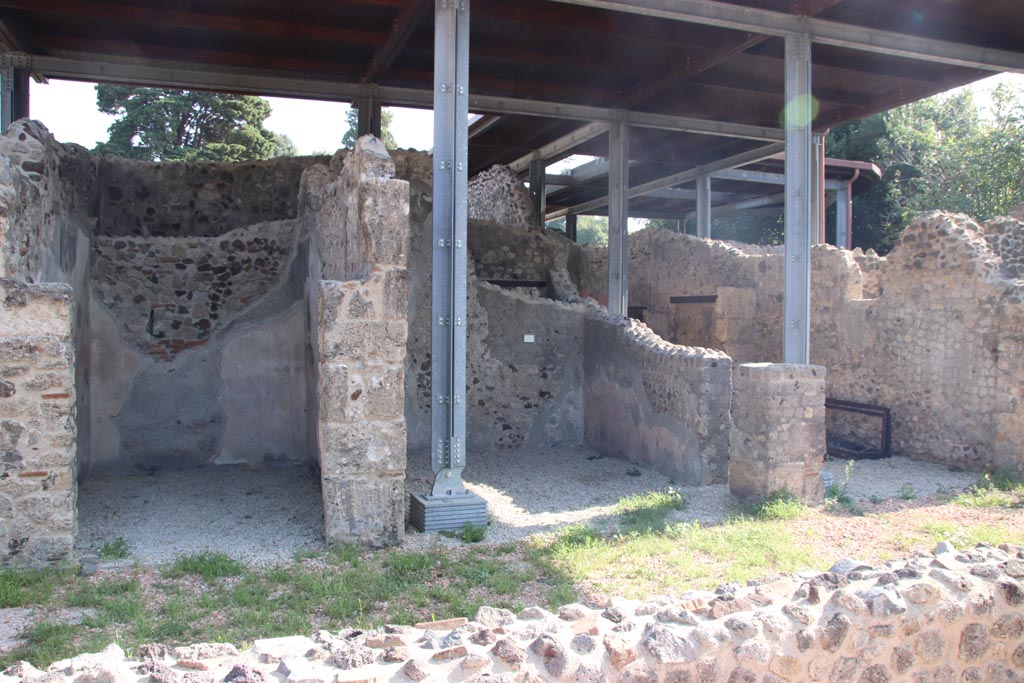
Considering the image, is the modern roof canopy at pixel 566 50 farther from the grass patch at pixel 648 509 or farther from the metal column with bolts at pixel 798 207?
the grass patch at pixel 648 509

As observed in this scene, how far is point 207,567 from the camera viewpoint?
17.1 ft

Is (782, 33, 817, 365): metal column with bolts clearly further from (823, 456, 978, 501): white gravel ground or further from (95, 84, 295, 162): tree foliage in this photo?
(95, 84, 295, 162): tree foliage

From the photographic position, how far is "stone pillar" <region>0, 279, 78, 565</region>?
5.01 m

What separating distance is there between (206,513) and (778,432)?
4826 mm

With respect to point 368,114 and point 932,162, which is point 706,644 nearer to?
point 368,114

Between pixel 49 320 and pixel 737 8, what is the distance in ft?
19.9

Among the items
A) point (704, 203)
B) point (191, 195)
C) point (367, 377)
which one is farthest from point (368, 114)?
point (704, 203)

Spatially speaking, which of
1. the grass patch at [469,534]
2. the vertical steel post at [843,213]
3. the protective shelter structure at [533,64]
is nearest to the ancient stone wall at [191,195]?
the protective shelter structure at [533,64]

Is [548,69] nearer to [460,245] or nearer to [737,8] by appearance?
[737,8]

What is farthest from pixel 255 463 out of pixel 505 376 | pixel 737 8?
pixel 737 8

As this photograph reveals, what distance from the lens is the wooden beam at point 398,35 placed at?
739 cm

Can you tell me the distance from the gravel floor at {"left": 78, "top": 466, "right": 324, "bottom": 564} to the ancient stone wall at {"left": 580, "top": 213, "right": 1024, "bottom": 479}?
6.32 metres

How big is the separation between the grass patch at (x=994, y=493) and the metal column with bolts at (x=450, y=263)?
4.36m

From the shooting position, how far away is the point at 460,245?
21.1 ft
